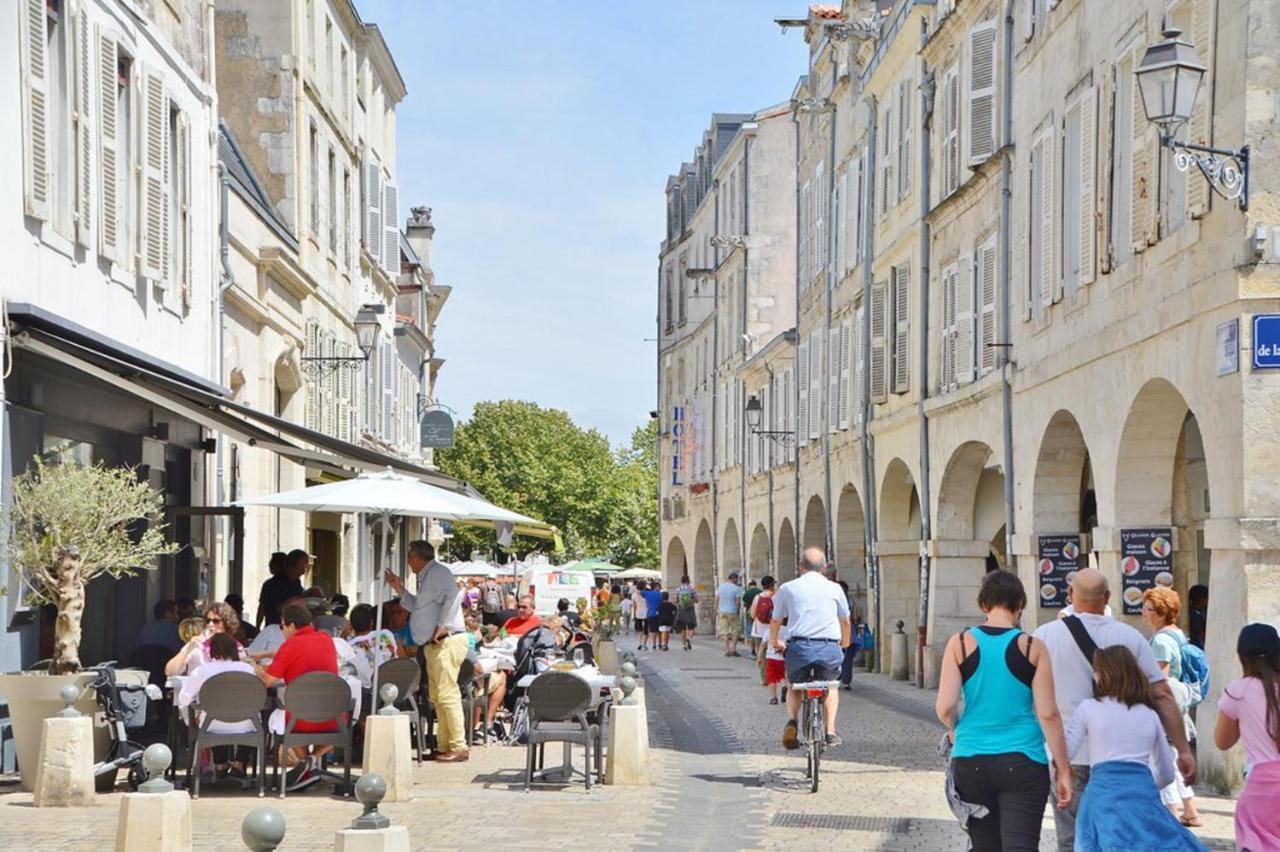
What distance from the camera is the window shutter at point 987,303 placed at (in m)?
21.6

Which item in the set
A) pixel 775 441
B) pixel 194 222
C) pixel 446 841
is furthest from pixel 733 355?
pixel 446 841

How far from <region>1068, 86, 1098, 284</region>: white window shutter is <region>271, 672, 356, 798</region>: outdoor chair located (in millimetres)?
7902

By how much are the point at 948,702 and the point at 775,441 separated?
3153 centimetres

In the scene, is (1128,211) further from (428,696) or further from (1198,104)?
(428,696)

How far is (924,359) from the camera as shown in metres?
25.6

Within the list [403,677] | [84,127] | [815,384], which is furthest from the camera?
[815,384]

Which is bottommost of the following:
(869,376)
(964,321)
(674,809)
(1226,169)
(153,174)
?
(674,809)

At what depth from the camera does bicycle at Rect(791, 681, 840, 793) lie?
13578mm

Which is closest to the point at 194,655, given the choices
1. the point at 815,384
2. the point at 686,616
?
the point at 815,384

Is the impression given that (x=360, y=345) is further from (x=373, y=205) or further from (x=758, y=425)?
(x=758, y=425)

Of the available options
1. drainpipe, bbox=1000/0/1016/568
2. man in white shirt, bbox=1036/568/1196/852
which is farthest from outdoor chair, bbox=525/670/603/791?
drainpipe, bbox=1000/0/1016/568

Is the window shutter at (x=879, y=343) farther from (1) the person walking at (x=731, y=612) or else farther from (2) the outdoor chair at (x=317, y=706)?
(2) the outdoor chair at (x=317, y=706)

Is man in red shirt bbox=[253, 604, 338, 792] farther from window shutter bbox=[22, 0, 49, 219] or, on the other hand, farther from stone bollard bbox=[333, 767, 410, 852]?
stone bollard bbox=[333, 767, 410, 852]

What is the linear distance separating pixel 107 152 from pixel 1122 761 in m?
10.8
